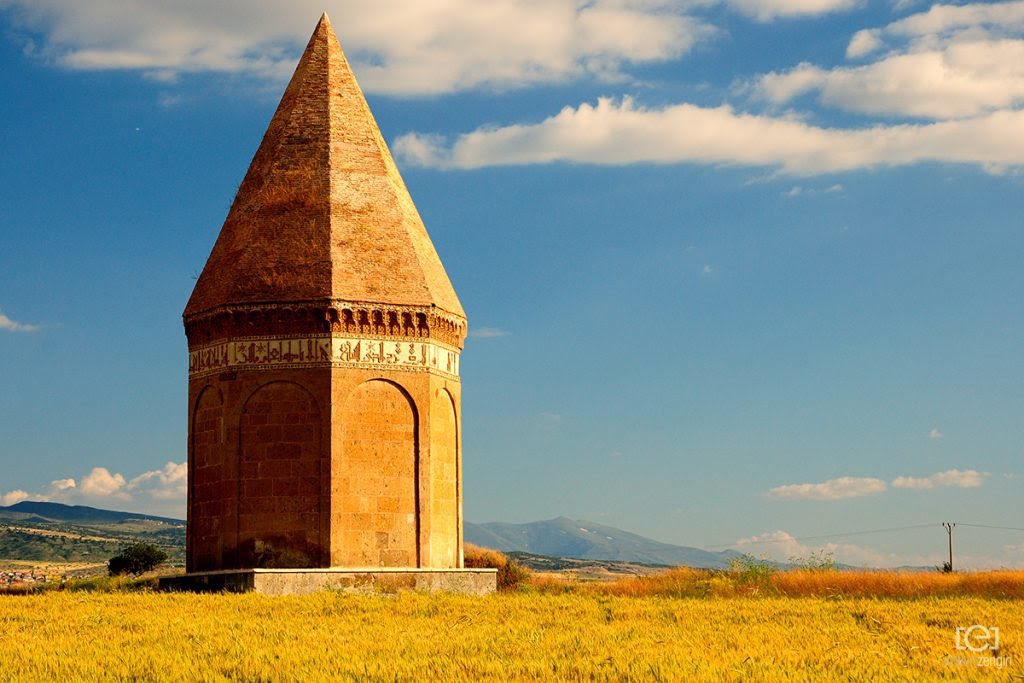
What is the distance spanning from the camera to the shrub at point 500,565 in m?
27.9

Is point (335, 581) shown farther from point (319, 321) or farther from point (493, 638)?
point (493, 638)

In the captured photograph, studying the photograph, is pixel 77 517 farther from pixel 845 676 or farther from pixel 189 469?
pixel 845 676

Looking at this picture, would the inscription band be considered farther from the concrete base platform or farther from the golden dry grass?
the golden dry grass

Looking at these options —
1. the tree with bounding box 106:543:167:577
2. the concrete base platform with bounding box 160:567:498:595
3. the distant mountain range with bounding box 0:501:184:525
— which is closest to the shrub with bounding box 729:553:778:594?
the concrete base platform with bounding box 160:567:498:595

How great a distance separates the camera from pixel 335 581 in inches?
825

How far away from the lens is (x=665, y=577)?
26.7m

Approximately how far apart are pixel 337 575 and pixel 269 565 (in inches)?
52.5

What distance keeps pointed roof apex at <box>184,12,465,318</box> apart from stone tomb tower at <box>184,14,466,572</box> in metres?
0.04

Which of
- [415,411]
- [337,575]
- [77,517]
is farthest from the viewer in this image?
[77,517]

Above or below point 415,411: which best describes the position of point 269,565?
below

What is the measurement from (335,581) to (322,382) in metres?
3.39

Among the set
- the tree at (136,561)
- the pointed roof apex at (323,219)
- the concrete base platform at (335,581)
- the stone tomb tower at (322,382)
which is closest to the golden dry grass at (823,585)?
the concrete base platform at (335,581)

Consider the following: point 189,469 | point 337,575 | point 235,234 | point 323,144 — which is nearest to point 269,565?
point 337,575

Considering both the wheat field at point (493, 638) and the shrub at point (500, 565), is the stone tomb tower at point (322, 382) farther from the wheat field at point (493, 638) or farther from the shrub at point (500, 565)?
the shrub at point (500, 565)
